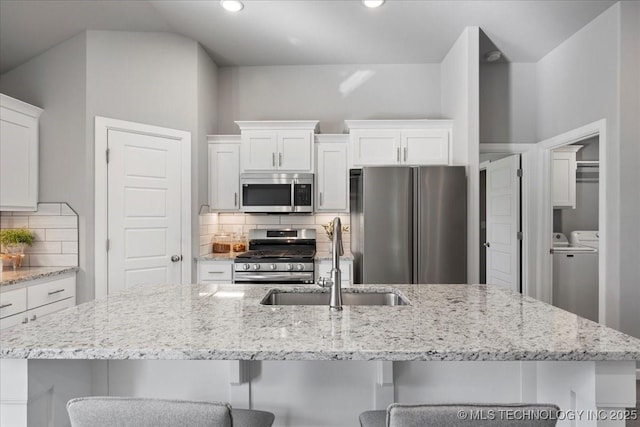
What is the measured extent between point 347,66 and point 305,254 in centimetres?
214

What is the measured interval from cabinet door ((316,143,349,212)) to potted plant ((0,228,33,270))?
249cm

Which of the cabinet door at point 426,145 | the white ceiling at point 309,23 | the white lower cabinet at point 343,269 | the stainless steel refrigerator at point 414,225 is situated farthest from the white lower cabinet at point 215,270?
the white ceiling at point 309,23

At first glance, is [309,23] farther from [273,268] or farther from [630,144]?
[630,144]

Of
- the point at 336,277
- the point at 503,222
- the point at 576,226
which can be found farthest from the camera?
the point at 576,226

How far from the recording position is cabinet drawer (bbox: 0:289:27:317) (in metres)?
2.43

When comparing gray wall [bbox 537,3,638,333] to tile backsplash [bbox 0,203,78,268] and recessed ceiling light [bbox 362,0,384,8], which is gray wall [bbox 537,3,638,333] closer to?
recessed ceiling light [bbox 362,0,384,8]

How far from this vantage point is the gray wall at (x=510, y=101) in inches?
157

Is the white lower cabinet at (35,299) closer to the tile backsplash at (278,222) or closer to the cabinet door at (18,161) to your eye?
the cabinet door at (18,161)

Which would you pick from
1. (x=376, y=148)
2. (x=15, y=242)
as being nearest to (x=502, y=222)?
(x=376, y=148)

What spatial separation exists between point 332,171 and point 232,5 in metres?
1.71

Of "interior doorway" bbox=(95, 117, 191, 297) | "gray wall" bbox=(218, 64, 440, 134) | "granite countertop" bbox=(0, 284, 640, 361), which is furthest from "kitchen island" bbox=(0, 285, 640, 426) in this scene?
"gray wall" bbox=(218, 64, 440, 134)

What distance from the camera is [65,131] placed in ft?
10.3

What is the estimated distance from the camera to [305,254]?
150 inches

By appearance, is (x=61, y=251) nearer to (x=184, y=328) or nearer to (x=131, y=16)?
(x=131, y=16)
